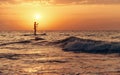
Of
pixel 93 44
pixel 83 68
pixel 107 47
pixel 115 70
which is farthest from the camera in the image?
pixel 93 44

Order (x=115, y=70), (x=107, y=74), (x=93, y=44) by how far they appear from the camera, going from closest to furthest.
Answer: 1. (x=107, y=74)
2. (x=115, y=70)
3. (x=93, y=44)

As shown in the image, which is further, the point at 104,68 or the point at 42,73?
the point at 104,68

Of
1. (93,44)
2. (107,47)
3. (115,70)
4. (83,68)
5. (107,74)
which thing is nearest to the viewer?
(107,74)

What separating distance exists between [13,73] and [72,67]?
14.9ft

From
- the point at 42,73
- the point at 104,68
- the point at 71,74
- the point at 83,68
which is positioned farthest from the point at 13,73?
the point at 104,68

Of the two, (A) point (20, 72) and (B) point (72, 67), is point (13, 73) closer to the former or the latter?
(A) point (20, 72)

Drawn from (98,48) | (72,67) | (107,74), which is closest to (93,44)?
(98,48)

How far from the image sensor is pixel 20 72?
59.0 ft

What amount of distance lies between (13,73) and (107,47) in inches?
824

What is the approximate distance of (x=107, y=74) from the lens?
17.1 m

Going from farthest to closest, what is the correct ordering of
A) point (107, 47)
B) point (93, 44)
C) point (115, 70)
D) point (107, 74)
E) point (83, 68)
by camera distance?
point (93, 44), point (107, 47), point (83, 68), point (115, 70), point (107, 74)

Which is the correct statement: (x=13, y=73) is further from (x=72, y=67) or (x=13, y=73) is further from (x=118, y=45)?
(x=118, y=45)

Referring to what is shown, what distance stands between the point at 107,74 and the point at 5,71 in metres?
6.50

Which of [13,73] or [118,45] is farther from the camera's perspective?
[118,45]
